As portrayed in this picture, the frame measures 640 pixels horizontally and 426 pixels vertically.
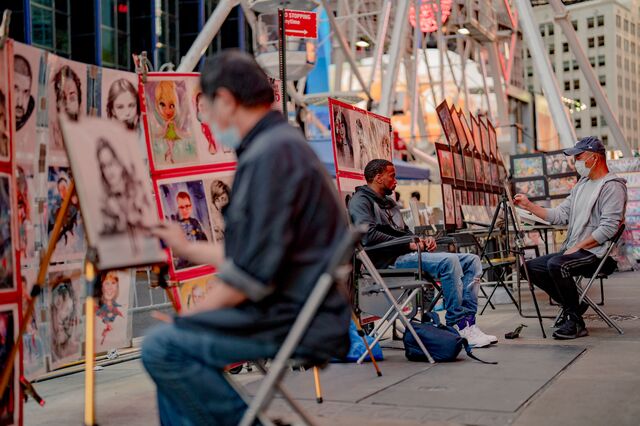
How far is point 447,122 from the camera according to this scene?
11359mm

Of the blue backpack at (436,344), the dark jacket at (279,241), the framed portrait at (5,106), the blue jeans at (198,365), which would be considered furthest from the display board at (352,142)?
the blue jeans at (198,365)

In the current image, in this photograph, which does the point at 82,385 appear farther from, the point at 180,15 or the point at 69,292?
the point at 180,15

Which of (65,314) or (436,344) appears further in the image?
(436,344)

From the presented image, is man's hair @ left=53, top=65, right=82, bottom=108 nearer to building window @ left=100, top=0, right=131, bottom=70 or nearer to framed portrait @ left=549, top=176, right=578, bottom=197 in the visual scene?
framed portrait @ left=549, top=176, right=578, bottom=197

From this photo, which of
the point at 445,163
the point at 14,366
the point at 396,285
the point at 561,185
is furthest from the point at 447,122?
the point at 14,366

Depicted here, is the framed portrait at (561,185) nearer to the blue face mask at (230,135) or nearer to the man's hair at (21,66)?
the man's hair at (21,66)

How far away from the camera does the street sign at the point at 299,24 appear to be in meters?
8.03

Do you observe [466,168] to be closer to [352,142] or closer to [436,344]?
[352,142]

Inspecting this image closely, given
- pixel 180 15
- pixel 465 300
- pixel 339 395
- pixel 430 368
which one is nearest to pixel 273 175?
pixel 339 395

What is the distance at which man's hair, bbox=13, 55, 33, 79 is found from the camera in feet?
14.4

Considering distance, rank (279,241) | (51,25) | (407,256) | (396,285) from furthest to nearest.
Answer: (51,25), (407,256), (396,285), (279,241)

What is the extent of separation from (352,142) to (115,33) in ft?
92.2

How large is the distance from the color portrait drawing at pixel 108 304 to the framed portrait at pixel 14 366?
3.54 ft

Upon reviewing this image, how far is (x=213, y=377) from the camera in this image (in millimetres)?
3146
